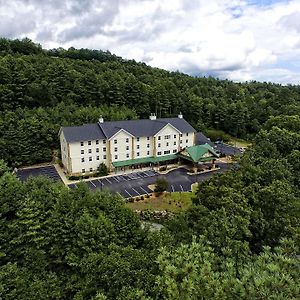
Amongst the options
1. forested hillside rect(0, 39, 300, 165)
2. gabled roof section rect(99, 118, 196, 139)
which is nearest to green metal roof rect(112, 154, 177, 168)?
gabled roof section rect(99, 118, 196, 139)

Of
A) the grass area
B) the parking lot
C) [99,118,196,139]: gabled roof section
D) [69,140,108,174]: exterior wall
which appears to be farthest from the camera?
[99,118,196,139]: gabled roof section

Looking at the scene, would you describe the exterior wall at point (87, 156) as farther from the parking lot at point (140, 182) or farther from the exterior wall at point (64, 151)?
the parking lot at point (140, 182)

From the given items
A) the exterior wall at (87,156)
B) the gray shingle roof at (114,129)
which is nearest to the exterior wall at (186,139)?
the gray shingle roof at (114,129)

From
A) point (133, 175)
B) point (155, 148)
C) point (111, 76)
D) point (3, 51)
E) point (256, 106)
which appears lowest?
point (133, 175)

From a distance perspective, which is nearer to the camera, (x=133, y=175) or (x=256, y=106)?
(x=133, y=175)

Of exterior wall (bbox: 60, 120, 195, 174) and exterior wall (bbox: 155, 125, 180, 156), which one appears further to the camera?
exterior wall (bbox: 155, 125, 180, 156)

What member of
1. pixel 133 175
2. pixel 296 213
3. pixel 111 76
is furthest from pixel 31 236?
pixel 111 76

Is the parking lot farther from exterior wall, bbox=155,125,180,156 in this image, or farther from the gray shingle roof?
the gray shingle roof

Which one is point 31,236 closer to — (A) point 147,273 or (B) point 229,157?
(A) point 147,273
